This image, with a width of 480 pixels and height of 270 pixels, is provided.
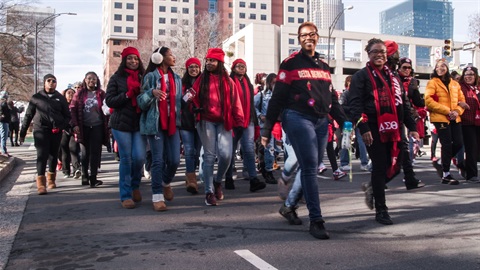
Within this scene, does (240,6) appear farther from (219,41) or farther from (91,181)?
(91,181)

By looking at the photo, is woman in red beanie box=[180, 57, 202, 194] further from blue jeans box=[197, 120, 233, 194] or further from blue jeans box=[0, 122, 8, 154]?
blue jeans box=[0, 122, 8, 154]

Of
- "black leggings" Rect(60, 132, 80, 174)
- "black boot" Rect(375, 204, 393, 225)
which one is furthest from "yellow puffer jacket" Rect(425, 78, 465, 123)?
"black leggings" Rect(60, 132, 80, 174)

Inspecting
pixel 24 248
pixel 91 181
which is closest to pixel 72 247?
pixel 24 248

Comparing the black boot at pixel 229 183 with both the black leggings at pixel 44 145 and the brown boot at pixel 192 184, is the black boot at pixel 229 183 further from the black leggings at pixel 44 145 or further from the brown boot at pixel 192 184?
the black leggings at pixel 44 145

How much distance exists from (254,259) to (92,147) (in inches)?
195

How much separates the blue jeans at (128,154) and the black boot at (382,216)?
9.59 feet

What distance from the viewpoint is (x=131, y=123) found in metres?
6.04

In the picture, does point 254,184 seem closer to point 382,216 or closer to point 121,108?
point 121,108

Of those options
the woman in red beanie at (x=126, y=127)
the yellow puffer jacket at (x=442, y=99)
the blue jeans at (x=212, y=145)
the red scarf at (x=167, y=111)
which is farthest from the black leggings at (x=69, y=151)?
the yellow puffer jacket at (x=442, y=99)

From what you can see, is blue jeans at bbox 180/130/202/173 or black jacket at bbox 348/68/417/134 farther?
blue jeans at bbox 180/130/202/173

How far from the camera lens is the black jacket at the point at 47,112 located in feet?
24.2

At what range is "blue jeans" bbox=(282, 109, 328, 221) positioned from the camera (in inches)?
177

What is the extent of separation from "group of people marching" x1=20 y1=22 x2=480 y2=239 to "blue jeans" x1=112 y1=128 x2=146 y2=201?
13 mm

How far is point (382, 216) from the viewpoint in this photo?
494 centimetres
